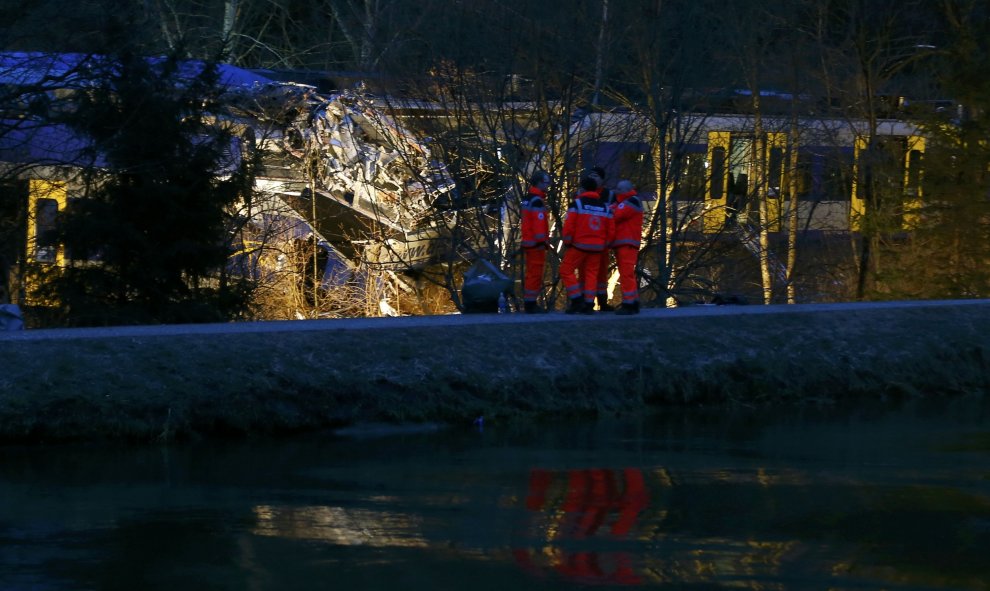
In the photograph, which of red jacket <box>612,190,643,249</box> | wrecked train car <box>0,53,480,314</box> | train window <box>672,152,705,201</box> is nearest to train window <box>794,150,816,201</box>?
train window <box>672,152,705,201</box>

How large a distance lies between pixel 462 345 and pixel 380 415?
1.39 m

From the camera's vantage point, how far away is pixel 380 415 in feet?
39.3

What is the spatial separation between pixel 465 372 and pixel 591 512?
4294 millimetres

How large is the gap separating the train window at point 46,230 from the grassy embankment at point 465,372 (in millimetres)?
6457

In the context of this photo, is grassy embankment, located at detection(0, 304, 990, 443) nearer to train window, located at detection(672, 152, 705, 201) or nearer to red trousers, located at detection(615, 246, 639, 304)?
red trousers, located at detection(615, 246, 639, 304)

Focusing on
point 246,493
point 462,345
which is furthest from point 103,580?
point 462,345

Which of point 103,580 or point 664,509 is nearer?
point 103,580

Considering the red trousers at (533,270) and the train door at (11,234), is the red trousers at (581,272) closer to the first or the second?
the red trousers at (533,270)

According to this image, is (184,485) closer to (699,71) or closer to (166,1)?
(699,71)

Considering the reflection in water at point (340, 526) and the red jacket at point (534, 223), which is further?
the red jacket at point (534, 223)

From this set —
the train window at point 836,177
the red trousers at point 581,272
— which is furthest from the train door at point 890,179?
the red trousers at point 581,272

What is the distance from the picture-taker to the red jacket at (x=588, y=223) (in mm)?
15344

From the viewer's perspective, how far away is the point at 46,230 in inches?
728

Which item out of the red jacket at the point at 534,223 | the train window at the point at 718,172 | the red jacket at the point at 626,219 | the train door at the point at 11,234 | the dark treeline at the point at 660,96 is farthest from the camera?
the train window at the point at 718,172
